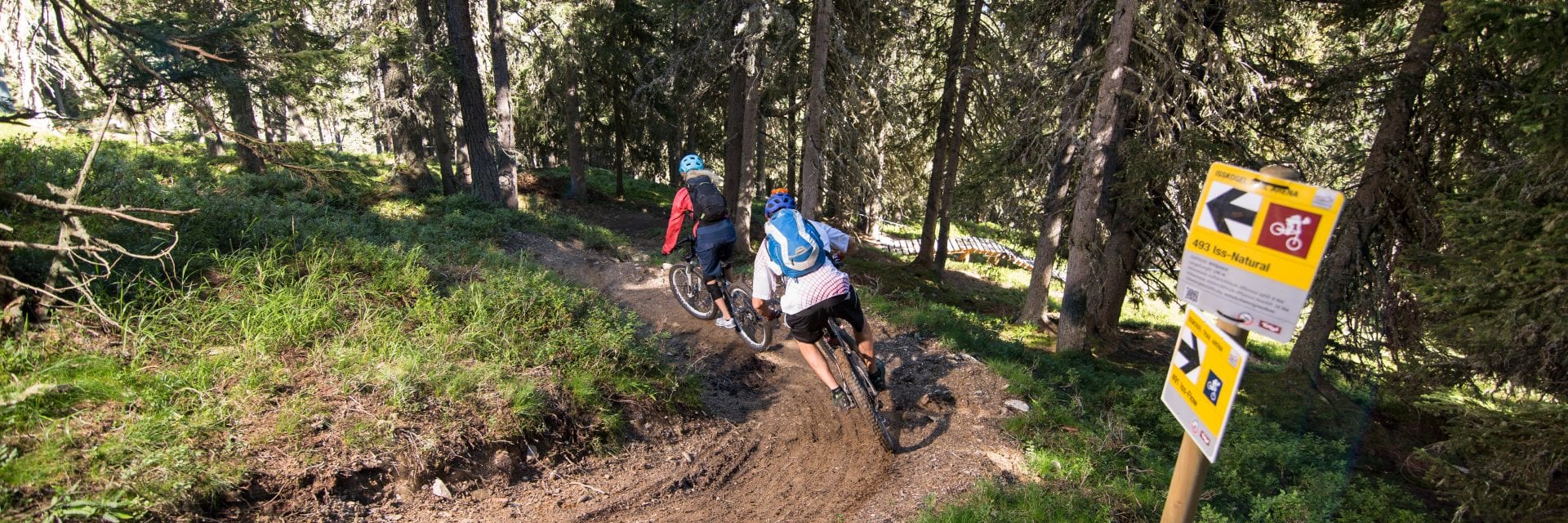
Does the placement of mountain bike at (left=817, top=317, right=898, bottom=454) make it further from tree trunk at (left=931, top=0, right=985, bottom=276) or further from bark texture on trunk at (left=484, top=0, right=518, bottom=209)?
bark texture on trunk at (left=484, top=0, right=518, bottom=209)

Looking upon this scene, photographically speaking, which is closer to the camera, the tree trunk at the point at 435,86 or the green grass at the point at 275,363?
the green grass at the point at 275,363

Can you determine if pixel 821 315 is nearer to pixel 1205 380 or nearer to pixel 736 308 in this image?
pixel 736 308

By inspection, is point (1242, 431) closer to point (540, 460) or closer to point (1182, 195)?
point (1182, 195)

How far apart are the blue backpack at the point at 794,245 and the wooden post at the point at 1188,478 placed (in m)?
3.22

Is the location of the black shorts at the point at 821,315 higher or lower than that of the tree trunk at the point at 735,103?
lower

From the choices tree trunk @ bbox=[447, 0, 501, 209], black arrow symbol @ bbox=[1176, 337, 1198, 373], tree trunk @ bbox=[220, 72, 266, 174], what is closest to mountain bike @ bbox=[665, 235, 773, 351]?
tree trunk @ bbox=[220, 72, 266, 174]

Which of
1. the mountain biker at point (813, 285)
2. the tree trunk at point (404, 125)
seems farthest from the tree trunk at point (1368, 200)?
the tree trunk at point (404, 125)

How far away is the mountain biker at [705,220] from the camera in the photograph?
7340 mm

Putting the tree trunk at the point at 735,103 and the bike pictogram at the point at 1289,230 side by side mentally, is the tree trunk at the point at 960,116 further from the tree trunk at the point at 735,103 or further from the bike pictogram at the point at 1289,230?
the bike pictogram at the point at 1289,230

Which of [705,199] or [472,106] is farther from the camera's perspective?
[472,106]

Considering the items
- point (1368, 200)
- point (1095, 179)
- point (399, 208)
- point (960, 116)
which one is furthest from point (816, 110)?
point (399, 208)

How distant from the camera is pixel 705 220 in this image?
755 centimetres

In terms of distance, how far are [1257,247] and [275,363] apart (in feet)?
19.5

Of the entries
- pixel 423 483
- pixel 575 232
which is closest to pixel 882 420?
pixel 423 483
